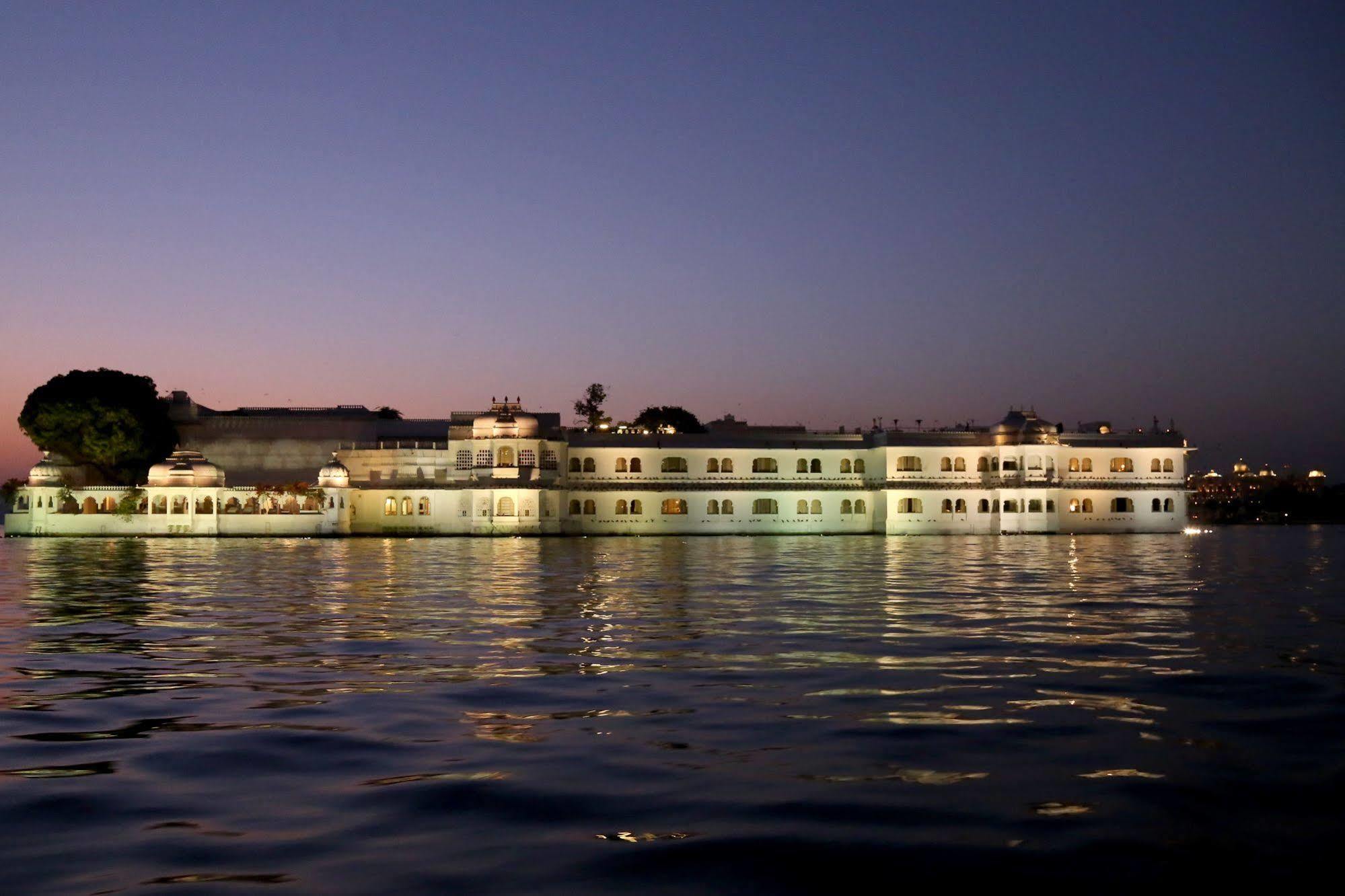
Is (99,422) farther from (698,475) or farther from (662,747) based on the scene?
(662,747)

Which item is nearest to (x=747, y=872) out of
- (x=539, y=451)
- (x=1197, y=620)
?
(x=1197, y=620)

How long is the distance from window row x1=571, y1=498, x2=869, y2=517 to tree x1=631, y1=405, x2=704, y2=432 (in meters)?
31.8

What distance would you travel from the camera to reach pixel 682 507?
286 feet

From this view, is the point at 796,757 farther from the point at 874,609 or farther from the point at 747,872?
the point at 874,609

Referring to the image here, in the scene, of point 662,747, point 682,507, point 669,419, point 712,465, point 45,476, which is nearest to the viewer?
point 662,747

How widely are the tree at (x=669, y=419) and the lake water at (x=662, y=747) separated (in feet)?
321

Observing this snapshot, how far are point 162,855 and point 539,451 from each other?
254 ft

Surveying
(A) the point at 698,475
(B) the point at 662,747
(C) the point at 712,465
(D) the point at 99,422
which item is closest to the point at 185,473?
(D) the point at 99,422

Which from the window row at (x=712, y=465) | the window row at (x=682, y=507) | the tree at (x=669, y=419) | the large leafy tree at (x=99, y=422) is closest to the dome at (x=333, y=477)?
the large leafy tree at (x=99, y=422)

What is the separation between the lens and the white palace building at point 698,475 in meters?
82.4

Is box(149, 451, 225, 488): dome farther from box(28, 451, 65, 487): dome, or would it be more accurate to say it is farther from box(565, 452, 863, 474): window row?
box(565, 452, 863, 474): window row

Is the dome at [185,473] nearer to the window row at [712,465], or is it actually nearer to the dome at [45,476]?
the dome at [45,476]

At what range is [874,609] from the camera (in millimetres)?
22016

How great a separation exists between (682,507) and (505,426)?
43.8 ft
